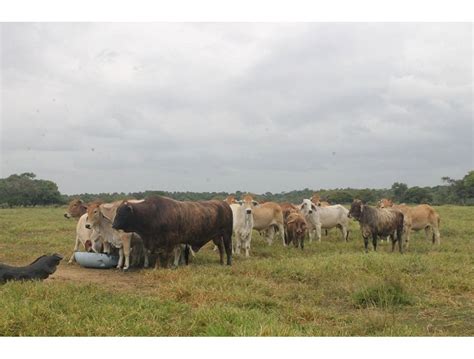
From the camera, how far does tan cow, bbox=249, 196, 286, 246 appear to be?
16.5 metres

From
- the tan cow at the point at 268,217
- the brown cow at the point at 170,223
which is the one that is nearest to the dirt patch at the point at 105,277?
the brown cow at the point at 170,223

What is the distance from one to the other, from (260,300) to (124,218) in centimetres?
489

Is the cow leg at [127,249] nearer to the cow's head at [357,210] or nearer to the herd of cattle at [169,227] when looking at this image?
the herd of cattle at [169,227]

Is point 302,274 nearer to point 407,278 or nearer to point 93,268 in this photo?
point 407,278

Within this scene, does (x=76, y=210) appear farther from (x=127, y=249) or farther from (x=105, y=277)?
(x=105, y=277)

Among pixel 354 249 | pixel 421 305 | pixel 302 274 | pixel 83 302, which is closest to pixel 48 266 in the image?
pixel 83 302

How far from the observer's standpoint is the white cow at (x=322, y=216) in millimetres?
18875

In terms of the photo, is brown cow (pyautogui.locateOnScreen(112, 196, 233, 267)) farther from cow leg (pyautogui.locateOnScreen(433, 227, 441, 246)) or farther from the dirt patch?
cow leg (pyautogui.locateOnScreen(433, 227, 441, 246))

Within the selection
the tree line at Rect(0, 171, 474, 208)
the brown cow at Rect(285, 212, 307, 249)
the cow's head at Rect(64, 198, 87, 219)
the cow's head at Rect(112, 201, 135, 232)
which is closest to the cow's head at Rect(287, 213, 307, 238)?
the brown cow at Rect(285, 212, 307, 249)

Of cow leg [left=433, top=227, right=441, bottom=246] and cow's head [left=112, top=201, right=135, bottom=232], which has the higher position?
cow's head [left=112, top=201, right=135, bottom=232]

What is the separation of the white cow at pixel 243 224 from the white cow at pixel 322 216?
4.40 meters

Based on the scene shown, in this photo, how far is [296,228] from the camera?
16344mm

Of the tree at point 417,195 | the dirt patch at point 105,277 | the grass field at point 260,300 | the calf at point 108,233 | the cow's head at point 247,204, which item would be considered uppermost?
the tree at point 417,195

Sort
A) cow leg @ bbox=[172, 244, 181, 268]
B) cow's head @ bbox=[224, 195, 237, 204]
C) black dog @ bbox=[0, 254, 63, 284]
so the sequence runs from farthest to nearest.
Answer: cow's head @ bbox=[224, 195, 237, 204] < cow leg @ bbox=[172, 244, 181, 268] < black dog @ bbox=[0, 254, 63, 284]
